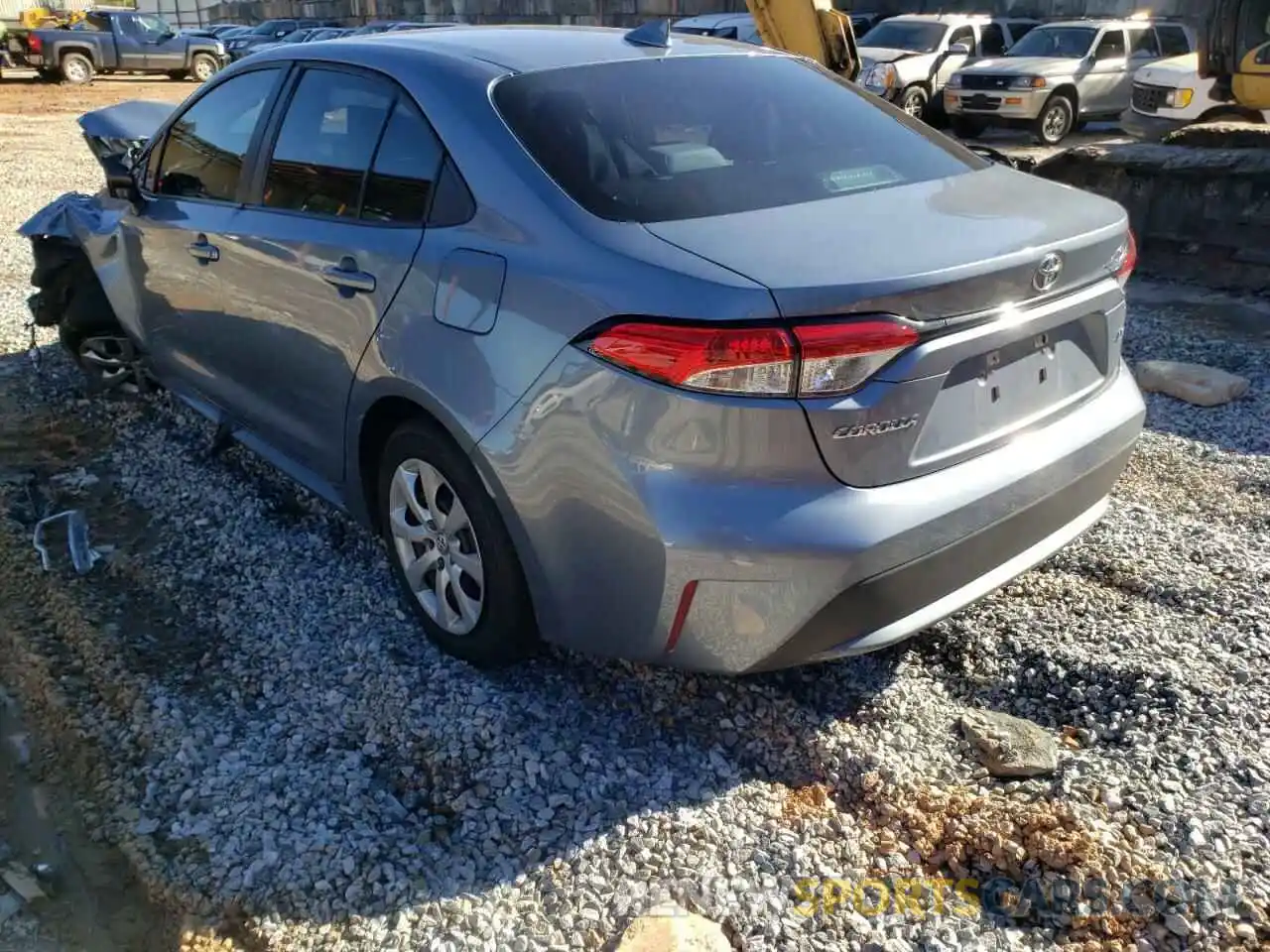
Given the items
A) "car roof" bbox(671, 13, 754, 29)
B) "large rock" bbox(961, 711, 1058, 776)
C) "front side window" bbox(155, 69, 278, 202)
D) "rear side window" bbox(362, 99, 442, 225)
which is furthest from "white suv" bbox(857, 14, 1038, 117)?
"large rock" bbox(961, 711, 1058, 776)

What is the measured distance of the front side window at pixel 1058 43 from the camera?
16.9 metres

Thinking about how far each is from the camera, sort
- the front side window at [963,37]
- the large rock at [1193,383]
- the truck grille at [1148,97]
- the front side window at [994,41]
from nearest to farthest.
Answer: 1. the large rock at [1193,383]
2. the truck grille at [1148,97]
3. the front side window at [963,37]
4. the front side window at [994,41]

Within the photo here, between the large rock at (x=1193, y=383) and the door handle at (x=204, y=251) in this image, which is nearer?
the door handle at (x=204, y=251)

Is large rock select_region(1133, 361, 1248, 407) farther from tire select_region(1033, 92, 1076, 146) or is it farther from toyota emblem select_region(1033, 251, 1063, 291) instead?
tire select_region(1033, 92, 1076, 146)

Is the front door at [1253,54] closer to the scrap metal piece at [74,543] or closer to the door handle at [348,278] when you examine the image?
the door handle at [348,278]

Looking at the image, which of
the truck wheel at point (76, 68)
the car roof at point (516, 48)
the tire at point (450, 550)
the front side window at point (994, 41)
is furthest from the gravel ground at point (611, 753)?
the truck wheel at point (76, 68)

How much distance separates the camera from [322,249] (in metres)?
3.25

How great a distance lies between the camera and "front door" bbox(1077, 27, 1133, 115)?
16688 millimetres

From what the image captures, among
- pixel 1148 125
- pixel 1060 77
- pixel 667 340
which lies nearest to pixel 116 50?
pixel 1060 77

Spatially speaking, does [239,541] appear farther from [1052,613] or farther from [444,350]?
[1052,613]

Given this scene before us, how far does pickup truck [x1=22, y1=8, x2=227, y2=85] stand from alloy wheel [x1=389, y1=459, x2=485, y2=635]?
26630mm

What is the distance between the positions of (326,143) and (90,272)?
2.69 meters

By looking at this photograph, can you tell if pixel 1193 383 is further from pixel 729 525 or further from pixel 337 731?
pixel 337 731

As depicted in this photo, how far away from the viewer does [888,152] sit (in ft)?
10.2
